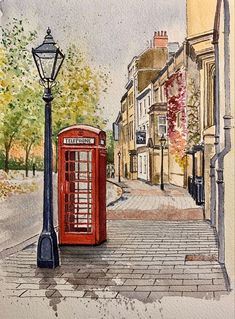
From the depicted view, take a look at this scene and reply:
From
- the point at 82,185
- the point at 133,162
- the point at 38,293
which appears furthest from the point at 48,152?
the point at 38,293

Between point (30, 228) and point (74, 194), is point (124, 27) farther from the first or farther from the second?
point (30, 228)

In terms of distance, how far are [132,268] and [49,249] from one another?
1.11 feet

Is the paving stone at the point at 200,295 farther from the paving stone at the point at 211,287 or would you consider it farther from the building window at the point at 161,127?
the building window at the point at 161,127

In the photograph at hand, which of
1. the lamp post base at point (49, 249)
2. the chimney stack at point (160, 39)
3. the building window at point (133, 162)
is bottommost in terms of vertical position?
Result: the lamp post base at point (49, 249)

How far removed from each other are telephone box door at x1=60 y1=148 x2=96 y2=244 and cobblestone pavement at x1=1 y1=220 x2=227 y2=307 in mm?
64

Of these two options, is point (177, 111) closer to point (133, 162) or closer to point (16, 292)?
point (133, 162)

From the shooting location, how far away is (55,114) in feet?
8.58

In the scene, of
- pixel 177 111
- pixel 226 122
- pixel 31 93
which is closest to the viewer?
pixel 226 122

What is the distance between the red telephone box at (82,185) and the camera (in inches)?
102

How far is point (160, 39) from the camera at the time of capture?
2586 mm

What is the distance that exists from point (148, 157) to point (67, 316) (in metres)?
0.70

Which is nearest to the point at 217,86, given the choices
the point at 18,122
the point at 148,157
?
the point at 148,157

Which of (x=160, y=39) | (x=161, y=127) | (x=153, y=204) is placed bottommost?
(x=153, y=204)

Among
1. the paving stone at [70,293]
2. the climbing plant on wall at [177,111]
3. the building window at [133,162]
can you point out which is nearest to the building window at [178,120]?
the climbing plant on wall at [177,111]
